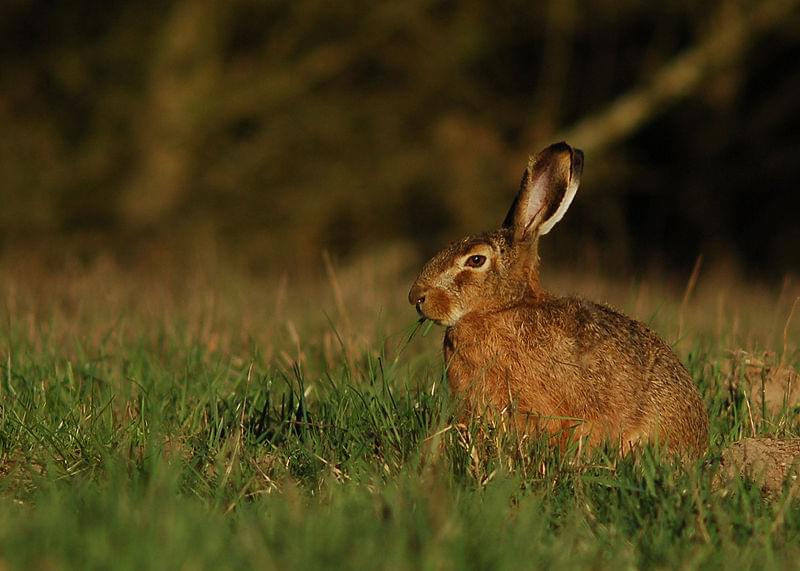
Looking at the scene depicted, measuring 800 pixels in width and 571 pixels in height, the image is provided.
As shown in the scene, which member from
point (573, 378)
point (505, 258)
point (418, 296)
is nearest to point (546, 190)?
point (505, 258)

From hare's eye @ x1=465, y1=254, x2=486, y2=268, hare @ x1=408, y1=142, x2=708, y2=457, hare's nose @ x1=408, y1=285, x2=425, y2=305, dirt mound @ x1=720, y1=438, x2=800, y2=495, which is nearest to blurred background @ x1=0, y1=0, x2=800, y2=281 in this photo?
hare @ x1=408, y1=142, x2=708, y2=457

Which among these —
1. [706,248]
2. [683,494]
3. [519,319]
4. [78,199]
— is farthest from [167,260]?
[683,494]

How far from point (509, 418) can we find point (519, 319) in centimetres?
46

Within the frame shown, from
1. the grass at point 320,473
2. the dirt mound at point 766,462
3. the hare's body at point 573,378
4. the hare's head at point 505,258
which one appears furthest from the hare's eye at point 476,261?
the dirt mound at point 766,462

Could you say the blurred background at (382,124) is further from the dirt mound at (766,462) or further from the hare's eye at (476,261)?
the dirt mound at (766,462)

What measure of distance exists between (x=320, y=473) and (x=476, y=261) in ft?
4.30

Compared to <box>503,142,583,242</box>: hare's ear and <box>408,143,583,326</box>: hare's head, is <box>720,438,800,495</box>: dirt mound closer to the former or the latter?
<box>408,143,583,326</box>: hare's head

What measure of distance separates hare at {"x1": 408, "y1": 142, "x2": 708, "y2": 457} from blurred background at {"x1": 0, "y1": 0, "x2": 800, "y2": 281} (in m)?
9.94

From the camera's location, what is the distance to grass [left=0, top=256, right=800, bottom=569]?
2838 millimetres

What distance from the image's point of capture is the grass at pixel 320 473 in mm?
2838

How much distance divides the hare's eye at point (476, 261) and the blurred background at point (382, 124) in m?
10.0

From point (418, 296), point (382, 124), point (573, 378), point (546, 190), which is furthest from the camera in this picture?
point (382, 124)

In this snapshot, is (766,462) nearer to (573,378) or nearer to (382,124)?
(573,378)

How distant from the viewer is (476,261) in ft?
15.3
